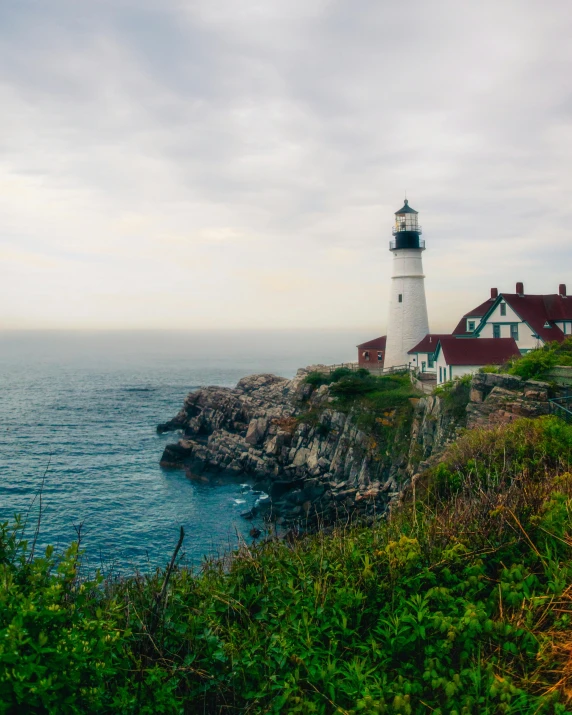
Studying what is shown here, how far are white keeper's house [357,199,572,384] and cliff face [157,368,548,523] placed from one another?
4.55m

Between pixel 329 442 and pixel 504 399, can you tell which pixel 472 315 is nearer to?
pixel 329 442

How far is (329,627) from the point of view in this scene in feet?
19.1

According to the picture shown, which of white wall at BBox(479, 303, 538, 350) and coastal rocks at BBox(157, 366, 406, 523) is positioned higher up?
white wall at BBox(479, 303, 538, 350)

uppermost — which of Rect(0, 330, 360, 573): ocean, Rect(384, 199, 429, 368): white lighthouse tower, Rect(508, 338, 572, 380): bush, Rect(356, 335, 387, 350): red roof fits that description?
Rect(384, 199, 429, 368): white lighthouse tower

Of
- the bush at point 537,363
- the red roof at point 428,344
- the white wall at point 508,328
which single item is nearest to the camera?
the bush at point 537,363

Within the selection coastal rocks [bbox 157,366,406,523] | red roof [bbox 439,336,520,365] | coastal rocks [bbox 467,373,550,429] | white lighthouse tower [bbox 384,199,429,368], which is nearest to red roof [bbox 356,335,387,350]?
white lighthouse tower [bbox 384,199,429,368]

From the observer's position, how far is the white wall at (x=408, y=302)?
4359 centimetres

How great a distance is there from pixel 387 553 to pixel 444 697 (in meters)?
1.73

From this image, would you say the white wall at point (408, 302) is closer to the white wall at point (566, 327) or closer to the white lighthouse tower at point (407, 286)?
the white lighthouse tower at point (407, 286)

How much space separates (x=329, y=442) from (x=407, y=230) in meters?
19.2

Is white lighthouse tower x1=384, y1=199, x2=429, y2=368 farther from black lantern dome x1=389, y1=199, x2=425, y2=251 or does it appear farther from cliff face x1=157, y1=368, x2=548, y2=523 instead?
cliff face x1=157, y1=368, x2=548, y2=523

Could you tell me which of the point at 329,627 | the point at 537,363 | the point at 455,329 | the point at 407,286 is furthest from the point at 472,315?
the point at 329,627

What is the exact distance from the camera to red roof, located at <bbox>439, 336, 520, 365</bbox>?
32.7 meters

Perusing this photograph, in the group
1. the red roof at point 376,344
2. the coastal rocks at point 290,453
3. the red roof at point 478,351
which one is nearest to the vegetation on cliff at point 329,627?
the coastal rocks at point 290,453
